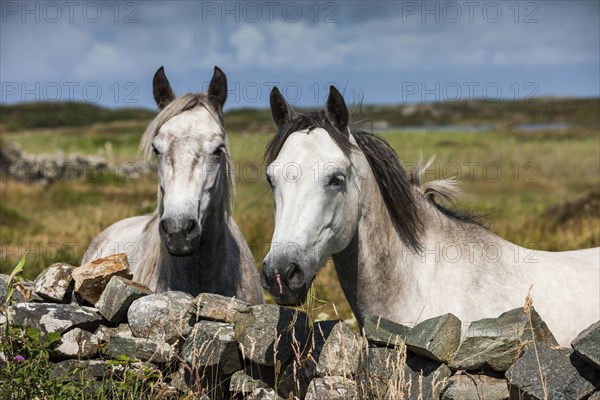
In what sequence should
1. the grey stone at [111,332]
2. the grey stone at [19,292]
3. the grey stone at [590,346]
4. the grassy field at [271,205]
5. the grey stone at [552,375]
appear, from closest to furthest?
the grey stone at [590,346] → the grey stone at [552,375] → the grey stone at [111,332] → the grey stone at [19,292] → the grassy field at [271,205]

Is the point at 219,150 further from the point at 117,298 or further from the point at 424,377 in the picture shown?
the point at 424,377

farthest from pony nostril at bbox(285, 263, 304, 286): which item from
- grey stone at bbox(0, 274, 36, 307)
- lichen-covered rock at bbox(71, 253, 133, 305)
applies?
grey stone at bbox(0, 274, 36, 307)

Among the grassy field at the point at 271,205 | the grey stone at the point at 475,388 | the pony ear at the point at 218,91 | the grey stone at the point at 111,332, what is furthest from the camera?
the grassy field at the point at 271,205

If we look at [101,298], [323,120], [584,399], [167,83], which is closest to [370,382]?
[584,399]

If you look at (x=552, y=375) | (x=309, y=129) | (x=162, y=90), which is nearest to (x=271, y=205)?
(x=162, y=90)

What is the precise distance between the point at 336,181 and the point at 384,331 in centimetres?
98

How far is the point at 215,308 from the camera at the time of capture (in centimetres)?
439

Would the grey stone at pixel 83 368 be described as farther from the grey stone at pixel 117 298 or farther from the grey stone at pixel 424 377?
the grey stone at pixel 424 377

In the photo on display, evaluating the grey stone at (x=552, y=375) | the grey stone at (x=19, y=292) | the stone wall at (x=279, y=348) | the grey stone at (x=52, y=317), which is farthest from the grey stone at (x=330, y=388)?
the grey stone at (x=19, y=292)

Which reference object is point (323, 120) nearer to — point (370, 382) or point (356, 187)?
point (356, 187)

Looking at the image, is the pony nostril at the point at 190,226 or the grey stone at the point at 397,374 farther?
the pony nostril at the point at 190,226

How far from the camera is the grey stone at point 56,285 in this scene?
15.6ft

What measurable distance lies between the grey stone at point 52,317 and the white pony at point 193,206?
796mm

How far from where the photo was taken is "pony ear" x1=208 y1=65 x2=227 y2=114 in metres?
5.89
